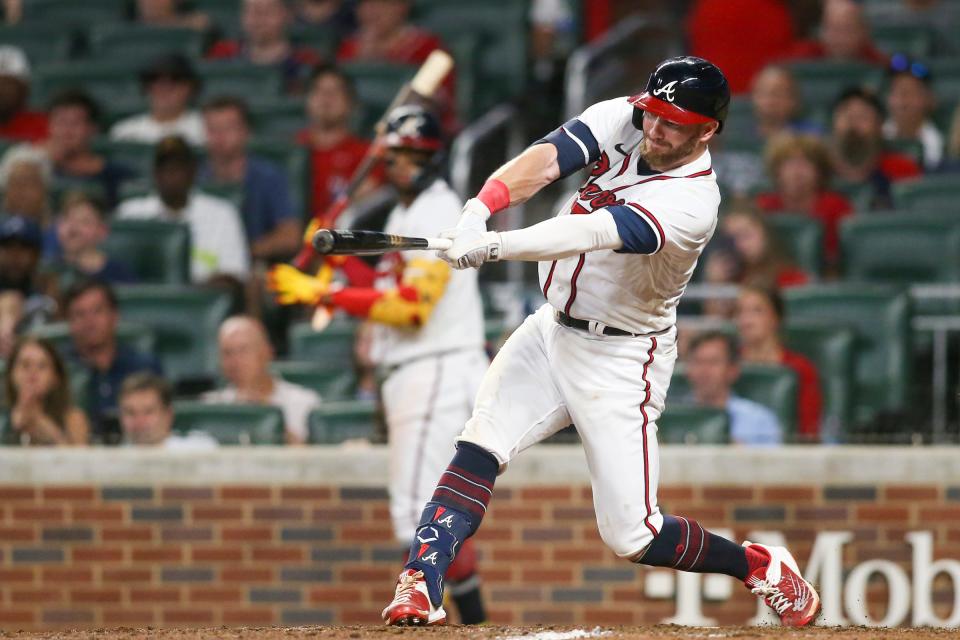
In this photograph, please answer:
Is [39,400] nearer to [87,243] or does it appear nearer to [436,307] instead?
[87,243]

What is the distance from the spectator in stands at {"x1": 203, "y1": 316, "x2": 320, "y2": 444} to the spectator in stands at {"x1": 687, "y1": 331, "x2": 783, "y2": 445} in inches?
62.9

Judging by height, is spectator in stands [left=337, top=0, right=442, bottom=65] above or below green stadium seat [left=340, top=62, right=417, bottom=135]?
above

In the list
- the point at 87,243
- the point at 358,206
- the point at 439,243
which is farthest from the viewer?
the point at 358,206

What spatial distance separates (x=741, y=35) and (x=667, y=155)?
5358 millimetres

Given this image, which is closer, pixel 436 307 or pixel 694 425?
pixel 436 307

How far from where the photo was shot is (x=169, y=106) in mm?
9180

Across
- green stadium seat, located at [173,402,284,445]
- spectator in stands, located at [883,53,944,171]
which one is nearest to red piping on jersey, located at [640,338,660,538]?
green stadium seat, located at [173,402,284,445]

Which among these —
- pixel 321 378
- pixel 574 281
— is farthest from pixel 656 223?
pixel 321 378

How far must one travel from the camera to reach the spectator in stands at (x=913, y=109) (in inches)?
339

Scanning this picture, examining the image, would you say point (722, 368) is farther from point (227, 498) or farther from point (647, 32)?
point (647, 32)

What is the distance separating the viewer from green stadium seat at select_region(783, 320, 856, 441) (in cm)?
686

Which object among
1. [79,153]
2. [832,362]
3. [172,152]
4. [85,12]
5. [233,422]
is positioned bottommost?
[233,422]

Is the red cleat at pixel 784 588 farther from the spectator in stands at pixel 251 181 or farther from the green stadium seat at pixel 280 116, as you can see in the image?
the green stadium seat at pixel 280 116

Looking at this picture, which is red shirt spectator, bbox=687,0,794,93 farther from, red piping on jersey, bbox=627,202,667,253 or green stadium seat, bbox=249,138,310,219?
red piping on jersey, bbox=627,202,667,253
